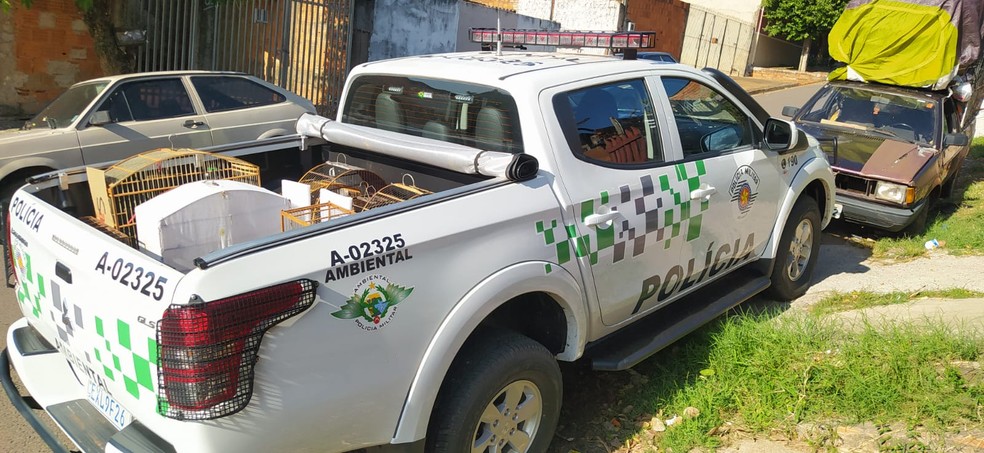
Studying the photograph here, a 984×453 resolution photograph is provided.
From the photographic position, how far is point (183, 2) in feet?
37.8

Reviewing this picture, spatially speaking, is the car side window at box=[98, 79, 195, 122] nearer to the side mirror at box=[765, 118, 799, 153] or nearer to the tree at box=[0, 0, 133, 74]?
the tree at box=[0, 0, 133, 74]

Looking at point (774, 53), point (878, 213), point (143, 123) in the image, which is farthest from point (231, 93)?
point (774, 53)

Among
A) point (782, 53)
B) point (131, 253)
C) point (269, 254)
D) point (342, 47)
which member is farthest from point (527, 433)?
point (782, 53)

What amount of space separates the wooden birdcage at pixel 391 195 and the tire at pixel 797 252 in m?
2.76

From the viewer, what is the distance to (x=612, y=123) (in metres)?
3.76

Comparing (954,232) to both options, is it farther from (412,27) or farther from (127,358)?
(412,27)

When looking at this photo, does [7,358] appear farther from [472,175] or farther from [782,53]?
[782,53]

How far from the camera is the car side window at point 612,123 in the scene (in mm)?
3531

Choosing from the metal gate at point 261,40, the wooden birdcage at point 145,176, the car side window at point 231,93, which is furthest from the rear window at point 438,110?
the metal gate at point 261,40

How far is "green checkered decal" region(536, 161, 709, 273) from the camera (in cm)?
329

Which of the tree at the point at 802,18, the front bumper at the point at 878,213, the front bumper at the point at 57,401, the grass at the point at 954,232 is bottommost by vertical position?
the front bumper at the point at 57,401

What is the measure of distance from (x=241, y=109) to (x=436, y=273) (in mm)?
6191

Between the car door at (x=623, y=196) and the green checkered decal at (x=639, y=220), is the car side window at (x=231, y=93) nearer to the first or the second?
the car door at (x=623, y=196)

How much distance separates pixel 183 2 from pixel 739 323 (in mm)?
10376
